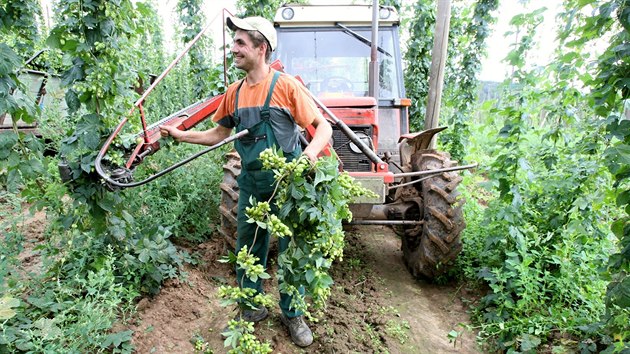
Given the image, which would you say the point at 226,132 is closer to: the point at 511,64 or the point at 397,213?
the point at 397,213

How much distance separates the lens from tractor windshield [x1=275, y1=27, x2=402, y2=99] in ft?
13.6

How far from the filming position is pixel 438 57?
448cm

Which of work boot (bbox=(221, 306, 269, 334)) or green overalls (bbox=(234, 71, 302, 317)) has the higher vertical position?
green overalls (bbox=(234, 71, 302, 317))

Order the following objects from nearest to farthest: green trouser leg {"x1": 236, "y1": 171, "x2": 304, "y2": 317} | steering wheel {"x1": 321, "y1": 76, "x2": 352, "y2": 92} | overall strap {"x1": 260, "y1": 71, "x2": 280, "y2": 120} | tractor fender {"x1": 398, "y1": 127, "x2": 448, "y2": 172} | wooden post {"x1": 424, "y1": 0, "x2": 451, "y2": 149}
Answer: overall strap {"x1": 260, "y1": 71, "x2": 280, "y2": 120}, green trouser leg {"x1": 236, "y1": 171, "x2": 304, "y2": 317}, tractor fender {"x1": 398, "y1": 127, "x2": 448, "y2": 172}, steering wheel {"x1": 321, "y1": 76, "x2": 352, "y2": 92}, wooden post {"x1": 424, "y1": 0, "x2": 451, "y2": 149}

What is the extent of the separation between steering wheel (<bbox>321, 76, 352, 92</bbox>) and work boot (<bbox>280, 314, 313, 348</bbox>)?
229 cm

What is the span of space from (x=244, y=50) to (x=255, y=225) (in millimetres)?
1099

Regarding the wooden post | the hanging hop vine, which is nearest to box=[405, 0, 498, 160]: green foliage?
the wooden post

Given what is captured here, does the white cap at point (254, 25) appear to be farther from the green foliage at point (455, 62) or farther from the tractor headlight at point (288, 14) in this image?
the green foliage at point (455, 62)

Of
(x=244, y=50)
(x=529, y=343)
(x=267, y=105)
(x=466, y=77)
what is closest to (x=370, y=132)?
(x=267, y=105)

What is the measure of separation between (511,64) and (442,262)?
5.42 ft

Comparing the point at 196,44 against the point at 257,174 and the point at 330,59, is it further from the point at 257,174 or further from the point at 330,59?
the point at 257,174

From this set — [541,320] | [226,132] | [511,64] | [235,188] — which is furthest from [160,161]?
[541,320]

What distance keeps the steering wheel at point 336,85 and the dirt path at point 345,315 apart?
5.56ft

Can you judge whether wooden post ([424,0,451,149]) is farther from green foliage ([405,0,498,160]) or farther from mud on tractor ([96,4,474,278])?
green foliage ([405,0,498,160])
